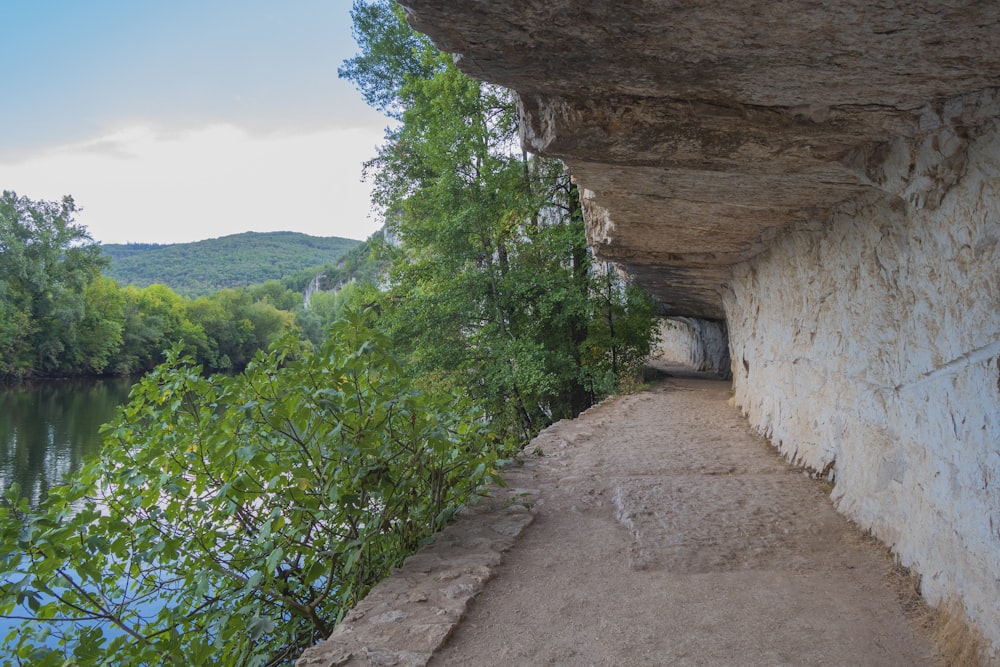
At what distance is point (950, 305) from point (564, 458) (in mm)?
3491

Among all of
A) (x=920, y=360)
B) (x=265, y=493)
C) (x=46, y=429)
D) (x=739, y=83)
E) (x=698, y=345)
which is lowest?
(x=46, y=429)

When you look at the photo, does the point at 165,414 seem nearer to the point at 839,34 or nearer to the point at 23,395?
the point at 839,34

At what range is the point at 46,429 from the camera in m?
17.3

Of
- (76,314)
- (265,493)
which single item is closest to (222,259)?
(76,314)

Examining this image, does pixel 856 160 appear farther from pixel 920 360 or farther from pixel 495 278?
pixel 495 278

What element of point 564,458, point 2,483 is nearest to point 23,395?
point 2,483

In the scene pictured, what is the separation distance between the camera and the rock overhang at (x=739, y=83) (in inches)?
70.6

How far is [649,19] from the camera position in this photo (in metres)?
1.84

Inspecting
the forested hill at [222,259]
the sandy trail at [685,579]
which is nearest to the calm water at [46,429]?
the sandy trail at [685,579]

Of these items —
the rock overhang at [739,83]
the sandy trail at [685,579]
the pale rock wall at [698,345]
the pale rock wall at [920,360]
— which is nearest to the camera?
the rock overhang at [739,83]

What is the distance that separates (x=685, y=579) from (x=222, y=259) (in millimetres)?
108573

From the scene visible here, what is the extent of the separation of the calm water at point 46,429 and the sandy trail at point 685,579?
10.1ft

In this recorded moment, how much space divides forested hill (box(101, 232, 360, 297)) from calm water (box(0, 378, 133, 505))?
5401 cm

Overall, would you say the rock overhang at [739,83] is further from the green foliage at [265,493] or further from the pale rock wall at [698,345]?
the pale rock wall at [698,345]
